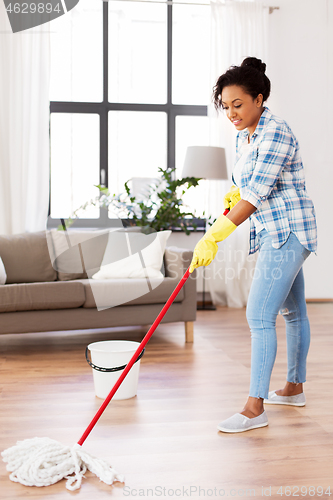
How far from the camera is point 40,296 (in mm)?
2850

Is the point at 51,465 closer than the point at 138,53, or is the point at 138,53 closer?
the point at 51,465

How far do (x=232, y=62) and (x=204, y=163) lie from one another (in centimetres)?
112

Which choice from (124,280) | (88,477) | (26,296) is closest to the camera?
(88,477)

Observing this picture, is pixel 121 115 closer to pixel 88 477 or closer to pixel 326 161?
pixel 326 161

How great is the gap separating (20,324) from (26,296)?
168mm

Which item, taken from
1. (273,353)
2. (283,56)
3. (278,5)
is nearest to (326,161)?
(283,56)

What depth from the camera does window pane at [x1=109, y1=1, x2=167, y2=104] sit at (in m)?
4.51

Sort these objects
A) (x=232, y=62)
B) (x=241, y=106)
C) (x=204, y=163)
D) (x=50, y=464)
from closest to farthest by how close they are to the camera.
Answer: (x=50, y=464), (x=241, y=106), (x=204, y=163), (x=232, y=62)

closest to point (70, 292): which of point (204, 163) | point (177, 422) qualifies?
point (177, 422)

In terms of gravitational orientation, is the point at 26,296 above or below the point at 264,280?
below

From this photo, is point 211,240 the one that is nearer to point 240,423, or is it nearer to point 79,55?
point 240,423

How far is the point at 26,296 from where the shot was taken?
283cm

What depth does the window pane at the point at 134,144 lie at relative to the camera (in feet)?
15.1

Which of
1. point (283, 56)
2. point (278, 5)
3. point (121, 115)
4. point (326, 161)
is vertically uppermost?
point (278, 5)
